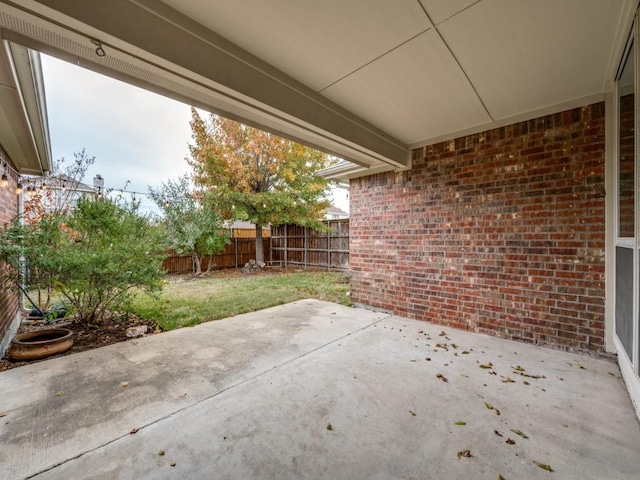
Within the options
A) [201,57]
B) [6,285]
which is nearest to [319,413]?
[201,57]

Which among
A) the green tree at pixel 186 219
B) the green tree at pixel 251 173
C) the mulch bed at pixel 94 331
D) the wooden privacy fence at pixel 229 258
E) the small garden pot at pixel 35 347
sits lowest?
the mulch bed at pixel 94 331

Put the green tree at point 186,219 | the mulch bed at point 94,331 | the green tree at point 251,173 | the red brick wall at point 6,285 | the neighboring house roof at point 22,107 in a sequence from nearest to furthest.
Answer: the neighboring house roof at point 22,107 → the mulch bed at point 94,331 → the red brick wall at point 6,285 → the green tree at point 186,219 → the green tree at point 251,173

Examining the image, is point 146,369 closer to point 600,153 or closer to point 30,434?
point 30,434

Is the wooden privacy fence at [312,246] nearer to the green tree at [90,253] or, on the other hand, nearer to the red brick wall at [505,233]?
the red brick wall at [505,233]

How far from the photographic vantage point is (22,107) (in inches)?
103

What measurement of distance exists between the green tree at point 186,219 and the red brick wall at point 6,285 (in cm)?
444

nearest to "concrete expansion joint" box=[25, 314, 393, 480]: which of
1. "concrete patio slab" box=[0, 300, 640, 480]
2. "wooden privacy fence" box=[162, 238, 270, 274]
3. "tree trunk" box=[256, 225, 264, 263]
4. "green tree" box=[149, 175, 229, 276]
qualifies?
"concrete patio slab" box=[0, 300, 640, 480]

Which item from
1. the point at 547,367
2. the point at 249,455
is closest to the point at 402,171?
the point at 547,367

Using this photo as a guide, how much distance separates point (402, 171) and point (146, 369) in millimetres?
4312

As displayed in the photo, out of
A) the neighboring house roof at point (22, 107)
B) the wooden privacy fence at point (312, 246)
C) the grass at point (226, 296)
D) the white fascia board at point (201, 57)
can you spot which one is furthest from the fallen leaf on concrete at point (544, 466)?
the wooden privacy fence at point (312, 246)

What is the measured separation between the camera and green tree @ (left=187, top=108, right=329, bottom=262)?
389 inches

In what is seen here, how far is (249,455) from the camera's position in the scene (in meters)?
1.62

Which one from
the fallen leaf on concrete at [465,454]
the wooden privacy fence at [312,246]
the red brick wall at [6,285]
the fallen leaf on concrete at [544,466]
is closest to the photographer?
the fallen leaf on concrete at [544,466]

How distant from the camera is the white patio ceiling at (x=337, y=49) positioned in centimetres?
166
